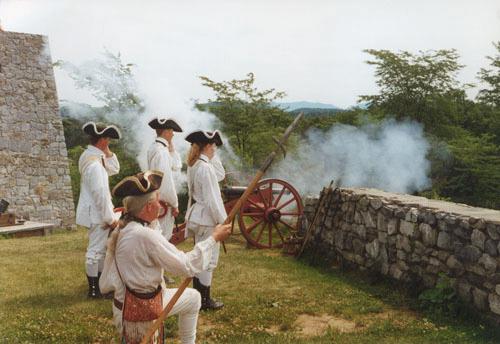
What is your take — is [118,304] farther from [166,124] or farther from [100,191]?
[166,124]

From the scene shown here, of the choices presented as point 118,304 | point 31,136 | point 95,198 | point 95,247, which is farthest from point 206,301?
point 31,136

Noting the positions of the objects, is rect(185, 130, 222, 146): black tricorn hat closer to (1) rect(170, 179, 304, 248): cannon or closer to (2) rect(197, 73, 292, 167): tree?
(1) rect(170, 179, 304, 248): cannon

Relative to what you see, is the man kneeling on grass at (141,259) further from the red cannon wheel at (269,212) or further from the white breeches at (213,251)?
the red cannon wheel at (269,212)

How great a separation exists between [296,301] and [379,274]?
1.43 metres

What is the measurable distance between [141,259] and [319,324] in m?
2.65

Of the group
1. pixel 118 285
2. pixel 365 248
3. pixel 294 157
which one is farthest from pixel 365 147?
pixel 118 285

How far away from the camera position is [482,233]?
17.6 ft

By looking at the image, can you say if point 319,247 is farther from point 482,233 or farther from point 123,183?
point 123,183

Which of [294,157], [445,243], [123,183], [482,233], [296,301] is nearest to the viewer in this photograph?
[123,183]

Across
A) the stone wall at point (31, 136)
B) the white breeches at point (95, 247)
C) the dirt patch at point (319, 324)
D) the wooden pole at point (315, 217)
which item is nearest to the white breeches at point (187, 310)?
the dirt patch at point (319, 324)

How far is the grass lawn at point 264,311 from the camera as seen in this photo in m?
5.05

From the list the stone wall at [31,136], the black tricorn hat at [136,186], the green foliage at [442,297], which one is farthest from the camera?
the stone wall at [31,136]

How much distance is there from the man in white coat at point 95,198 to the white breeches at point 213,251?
0.94 meters

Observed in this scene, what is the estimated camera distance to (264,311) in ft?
19.1
